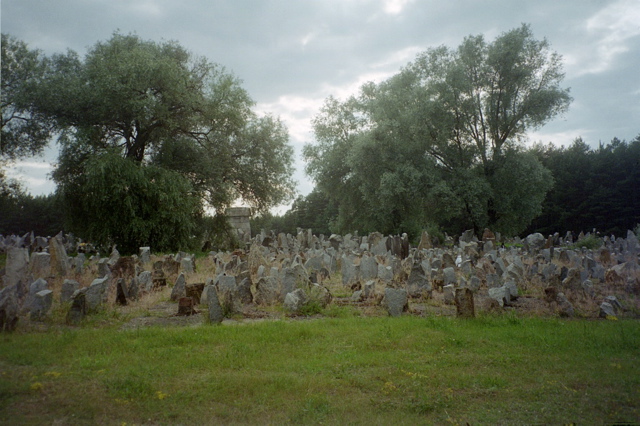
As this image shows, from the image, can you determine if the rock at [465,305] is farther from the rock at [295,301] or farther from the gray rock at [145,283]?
the gray rock at [145,283]

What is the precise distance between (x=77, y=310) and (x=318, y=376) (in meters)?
3.55

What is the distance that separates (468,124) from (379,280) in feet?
60.3

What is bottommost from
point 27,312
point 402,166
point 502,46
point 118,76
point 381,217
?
point 27,312

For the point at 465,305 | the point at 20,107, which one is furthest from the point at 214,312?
the point at 20,107

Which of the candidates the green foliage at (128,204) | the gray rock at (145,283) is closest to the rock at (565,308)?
the gray rock at (145,283)

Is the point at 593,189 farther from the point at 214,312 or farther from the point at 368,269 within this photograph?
the point at 214,312

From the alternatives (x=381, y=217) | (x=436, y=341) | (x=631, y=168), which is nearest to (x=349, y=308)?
(x=436, y=341)

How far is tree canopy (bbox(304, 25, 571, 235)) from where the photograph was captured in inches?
931

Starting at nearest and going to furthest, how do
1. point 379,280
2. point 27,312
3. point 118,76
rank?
point 27,312, point 379,280, point 118,76

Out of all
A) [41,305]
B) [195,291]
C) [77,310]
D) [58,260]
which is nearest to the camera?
[41,305]

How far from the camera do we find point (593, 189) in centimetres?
2459

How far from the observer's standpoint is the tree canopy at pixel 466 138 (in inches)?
931

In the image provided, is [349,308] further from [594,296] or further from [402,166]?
[402,166]

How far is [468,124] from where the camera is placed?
25297mm
